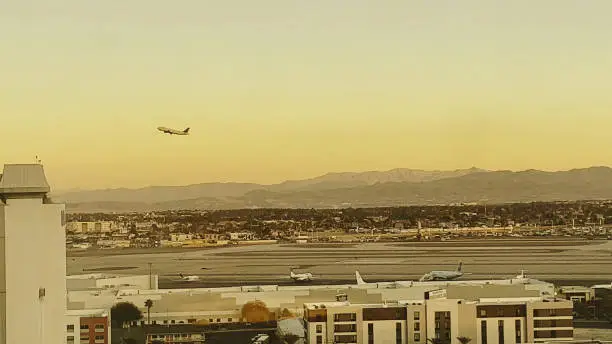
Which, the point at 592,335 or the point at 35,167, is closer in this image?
the point at 35,167

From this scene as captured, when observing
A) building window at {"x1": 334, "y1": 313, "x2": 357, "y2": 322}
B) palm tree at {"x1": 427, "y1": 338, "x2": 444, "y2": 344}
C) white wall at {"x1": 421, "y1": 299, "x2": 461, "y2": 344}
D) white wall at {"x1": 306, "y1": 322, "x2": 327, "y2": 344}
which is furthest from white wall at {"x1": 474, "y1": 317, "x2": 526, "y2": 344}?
white wall at {"x1": 306, "y1": 322, "x2": 327, "y2": 344}

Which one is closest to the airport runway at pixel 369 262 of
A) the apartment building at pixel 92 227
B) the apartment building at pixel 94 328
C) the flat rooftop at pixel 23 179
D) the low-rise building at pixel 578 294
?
the low-rise building at pixel 578 294

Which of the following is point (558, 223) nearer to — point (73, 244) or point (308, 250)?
point (308, 250)

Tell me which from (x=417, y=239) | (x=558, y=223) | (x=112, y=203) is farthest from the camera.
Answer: (x=112, y=203)

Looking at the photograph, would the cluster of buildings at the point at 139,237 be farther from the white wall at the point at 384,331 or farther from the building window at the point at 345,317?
the white wall at the point at 384,331

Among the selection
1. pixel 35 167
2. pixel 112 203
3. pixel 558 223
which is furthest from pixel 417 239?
pixel 112 203

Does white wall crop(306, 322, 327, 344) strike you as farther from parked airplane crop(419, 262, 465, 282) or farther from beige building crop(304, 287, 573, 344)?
parked airplane crop(419, 262, 465, 282)

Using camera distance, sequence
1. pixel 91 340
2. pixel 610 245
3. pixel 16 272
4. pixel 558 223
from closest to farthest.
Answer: pixel 16 272 < pixel 91 340 < pixel 610 245 < pixel 558 223
